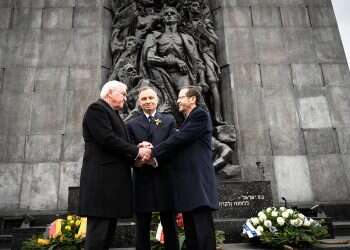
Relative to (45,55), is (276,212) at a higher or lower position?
lower

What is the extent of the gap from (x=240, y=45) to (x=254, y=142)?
3370mm

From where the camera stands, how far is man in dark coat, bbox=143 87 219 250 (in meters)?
4.10

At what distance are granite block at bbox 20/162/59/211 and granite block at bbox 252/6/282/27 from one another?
813cm

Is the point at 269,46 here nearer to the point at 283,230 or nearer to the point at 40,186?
the point at 283,230

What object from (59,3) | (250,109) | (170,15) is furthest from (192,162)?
(59,3)

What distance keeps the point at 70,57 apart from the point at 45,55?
0.79 meters

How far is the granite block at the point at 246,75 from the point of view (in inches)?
425

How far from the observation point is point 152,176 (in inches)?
173

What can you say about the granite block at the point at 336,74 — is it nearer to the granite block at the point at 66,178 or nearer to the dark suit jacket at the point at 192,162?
the dark suit jacket at the point at 192,162

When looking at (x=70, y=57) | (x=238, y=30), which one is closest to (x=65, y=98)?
(x=70, y=57)

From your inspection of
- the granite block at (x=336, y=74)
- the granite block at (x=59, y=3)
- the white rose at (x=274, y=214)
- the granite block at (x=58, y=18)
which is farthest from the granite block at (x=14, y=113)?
the granite block at (x=336, y=74)

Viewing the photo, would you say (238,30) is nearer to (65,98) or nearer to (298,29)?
(298,29)

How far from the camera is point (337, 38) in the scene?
11531mm

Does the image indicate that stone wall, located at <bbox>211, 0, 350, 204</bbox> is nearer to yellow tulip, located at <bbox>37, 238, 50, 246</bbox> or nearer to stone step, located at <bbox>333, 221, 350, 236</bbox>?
stone step, located at <bbox>333, 221, 350, 236</bbox>
